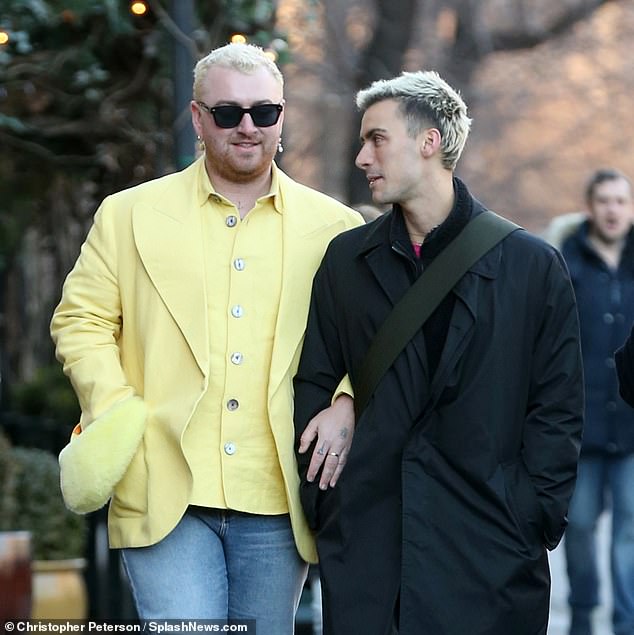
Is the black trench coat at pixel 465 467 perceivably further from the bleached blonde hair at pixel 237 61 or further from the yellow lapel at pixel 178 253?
the bleached blonde hair at pixel 237 61

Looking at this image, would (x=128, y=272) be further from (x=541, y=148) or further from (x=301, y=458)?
(x=541, y=148)

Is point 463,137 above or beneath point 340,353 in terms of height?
above

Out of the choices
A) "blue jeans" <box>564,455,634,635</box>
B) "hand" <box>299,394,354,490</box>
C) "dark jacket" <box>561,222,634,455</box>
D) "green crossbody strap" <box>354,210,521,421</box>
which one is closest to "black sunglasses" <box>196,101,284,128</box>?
"green crossbody strap" <box>354,210,521,421</box>

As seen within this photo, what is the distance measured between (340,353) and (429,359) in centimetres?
29

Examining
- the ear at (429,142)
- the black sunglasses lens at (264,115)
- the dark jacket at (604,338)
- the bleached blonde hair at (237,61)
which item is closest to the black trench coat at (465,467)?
the ear at (429,142)

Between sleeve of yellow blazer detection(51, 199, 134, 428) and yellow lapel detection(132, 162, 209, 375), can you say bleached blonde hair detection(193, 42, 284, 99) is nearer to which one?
yellow lapel detection(132, 162, 209, 375)

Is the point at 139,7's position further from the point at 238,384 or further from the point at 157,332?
the point at 238,384

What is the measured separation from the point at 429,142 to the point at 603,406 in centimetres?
326

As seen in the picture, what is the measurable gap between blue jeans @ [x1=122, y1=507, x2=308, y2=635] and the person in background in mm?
3177

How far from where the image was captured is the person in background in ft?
24.0

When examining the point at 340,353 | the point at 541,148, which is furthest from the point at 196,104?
the point at 541,148

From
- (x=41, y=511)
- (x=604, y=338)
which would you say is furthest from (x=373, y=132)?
(x=41, y=511)

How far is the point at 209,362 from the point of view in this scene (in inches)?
171

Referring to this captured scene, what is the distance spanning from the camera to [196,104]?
4.50 m
